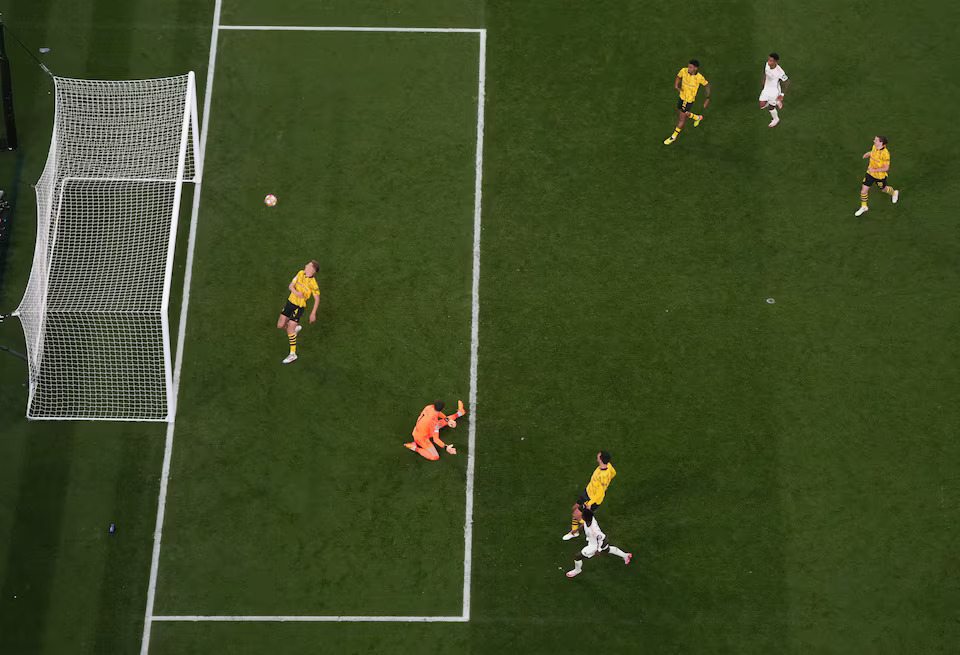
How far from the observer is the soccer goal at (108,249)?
1972cm

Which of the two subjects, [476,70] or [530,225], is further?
[476,70]

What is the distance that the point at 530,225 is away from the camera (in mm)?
21250

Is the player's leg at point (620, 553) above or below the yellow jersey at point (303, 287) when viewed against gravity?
below

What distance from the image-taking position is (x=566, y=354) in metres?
20.2

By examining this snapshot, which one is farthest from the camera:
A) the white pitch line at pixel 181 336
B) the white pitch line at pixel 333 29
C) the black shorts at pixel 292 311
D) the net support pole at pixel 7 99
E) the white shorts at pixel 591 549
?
the white pitch line at pixel 333 29

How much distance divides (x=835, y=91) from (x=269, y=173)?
999 cm

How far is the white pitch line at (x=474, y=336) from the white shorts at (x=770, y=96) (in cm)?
483

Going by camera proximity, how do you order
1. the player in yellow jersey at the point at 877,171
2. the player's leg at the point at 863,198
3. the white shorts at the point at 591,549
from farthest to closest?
the player's leg at the point at 863,198 < the player in yellow jersey at the point at 877,171 < the white shorts at the point at 591,549

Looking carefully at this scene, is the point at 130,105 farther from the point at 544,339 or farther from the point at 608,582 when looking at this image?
the point at 608,582

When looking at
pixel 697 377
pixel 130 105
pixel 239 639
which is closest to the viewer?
pixel 239 639

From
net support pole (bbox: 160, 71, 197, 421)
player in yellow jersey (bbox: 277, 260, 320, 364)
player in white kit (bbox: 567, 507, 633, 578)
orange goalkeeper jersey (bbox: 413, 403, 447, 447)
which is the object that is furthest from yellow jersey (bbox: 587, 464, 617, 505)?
net support pole (bbox: 160, 71, 197, 421)

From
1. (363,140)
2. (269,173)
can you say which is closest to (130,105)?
(269,173)

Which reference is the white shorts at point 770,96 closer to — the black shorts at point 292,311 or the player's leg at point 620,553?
the player's leg at point 620,553

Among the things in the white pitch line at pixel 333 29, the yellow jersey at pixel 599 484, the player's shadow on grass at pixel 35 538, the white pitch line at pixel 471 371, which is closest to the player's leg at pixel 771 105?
the white pitch line at pixel 471 371
